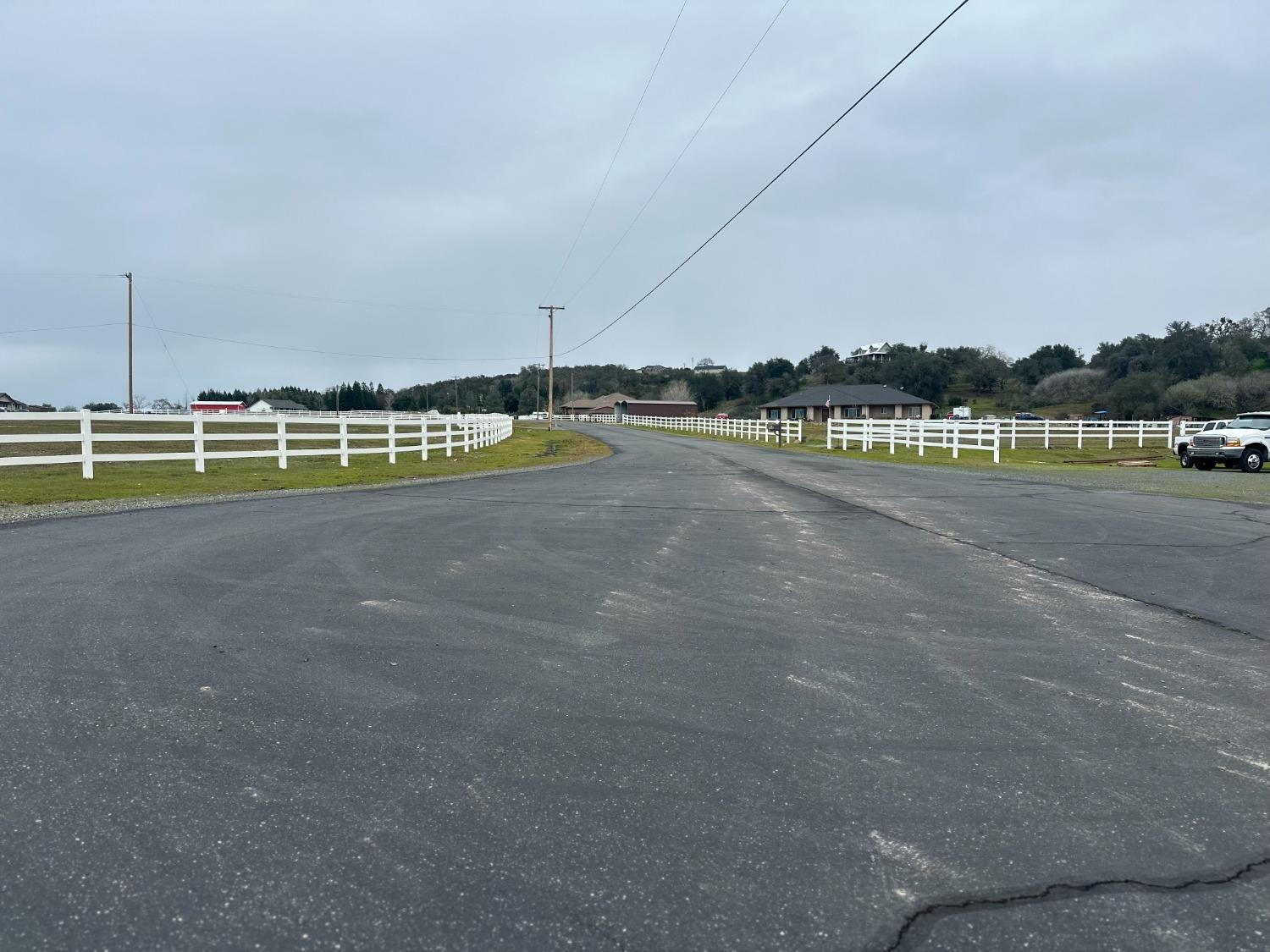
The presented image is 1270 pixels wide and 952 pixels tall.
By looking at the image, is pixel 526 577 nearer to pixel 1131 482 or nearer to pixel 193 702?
pixel 193 702

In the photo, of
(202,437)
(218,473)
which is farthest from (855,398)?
(202,437)

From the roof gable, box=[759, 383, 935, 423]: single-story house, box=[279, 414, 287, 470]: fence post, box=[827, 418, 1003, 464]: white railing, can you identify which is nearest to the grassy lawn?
box=[279, 414, 287, 470]: fence post

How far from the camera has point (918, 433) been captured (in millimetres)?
32469

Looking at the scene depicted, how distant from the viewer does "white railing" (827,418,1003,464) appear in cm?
3070

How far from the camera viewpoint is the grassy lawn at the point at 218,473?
14273 millimetres

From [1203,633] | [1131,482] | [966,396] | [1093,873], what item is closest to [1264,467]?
[1131,482]

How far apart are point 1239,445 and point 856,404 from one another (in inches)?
2661

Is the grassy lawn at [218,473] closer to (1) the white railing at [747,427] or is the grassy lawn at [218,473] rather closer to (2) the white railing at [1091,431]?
(1) the white railing at [747,427]

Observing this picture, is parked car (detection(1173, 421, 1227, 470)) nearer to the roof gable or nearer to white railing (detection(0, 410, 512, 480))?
white railing (detection(0, 410, 512, 480))

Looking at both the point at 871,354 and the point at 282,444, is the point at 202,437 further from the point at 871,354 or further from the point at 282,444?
the point at 871,354

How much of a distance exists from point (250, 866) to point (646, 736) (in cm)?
168

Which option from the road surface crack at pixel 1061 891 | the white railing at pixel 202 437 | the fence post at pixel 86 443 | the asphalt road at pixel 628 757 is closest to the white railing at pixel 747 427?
the white railing at pixel 202 437

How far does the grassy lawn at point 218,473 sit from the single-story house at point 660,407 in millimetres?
110645

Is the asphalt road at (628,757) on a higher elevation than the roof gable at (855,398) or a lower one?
lower
